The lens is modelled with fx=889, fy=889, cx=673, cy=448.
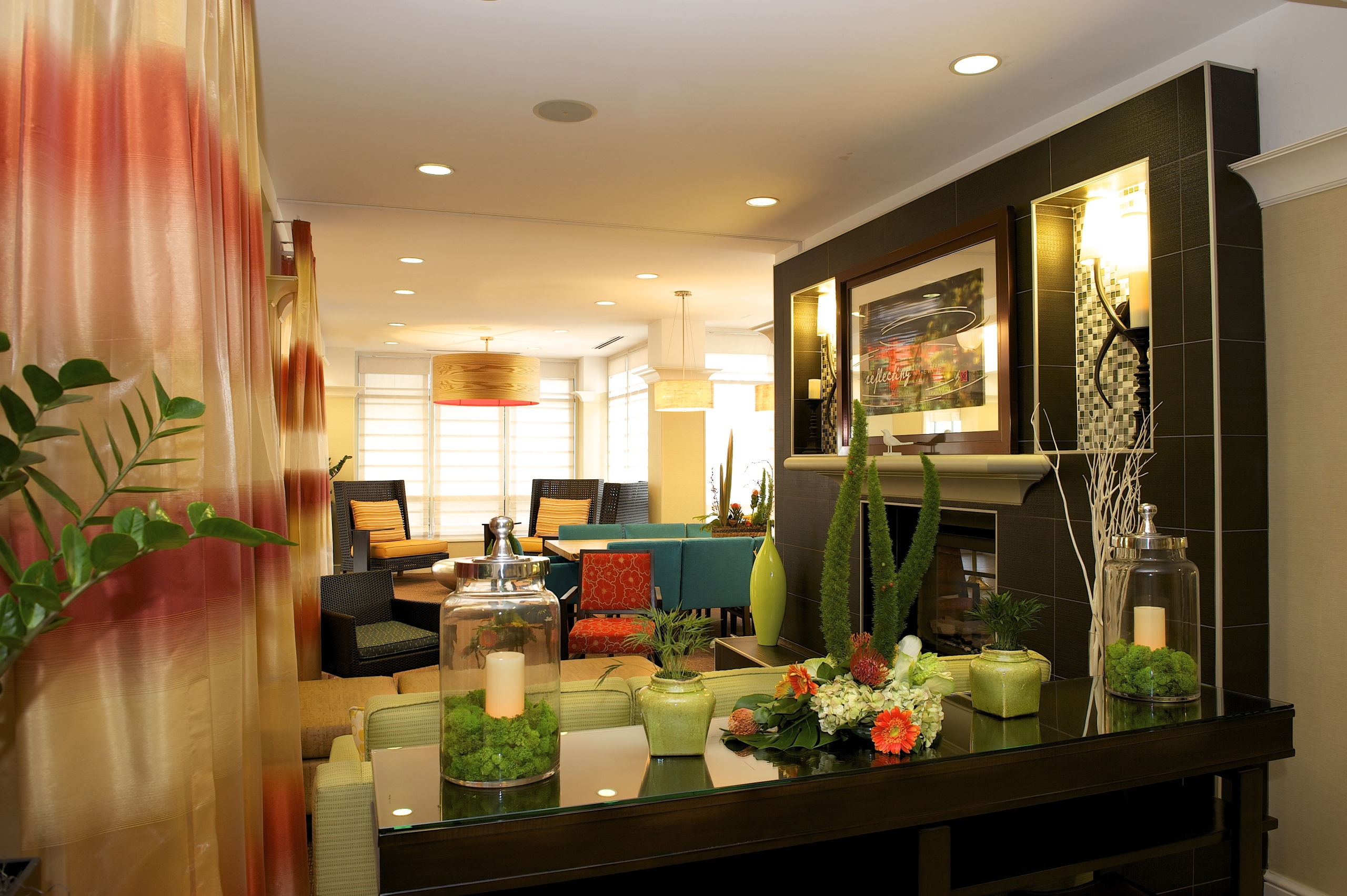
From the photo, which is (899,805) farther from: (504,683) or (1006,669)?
(504,683)

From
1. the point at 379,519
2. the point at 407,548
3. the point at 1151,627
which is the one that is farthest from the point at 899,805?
the point at 379,519

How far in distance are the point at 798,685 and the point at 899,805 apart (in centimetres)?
29

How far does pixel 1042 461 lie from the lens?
315 cm

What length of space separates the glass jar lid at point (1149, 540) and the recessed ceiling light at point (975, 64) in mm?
1607

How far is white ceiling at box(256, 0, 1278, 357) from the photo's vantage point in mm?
2625

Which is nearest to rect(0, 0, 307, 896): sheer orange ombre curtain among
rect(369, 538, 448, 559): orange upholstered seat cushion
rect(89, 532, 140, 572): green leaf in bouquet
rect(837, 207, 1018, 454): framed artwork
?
rect(89, 532, 140, 572): green leaf in bouquet

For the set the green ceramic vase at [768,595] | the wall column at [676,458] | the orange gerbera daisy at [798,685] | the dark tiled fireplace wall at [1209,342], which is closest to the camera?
the orange gerbera daisy at [798,685]

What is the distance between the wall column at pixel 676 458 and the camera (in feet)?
28.7

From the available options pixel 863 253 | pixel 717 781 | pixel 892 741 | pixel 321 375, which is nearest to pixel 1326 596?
pixel 892 741

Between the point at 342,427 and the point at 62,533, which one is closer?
the point at 62,533

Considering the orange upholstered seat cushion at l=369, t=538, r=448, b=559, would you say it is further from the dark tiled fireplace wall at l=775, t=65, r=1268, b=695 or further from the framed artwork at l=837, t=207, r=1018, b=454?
the dark tiled fireplace wall at l=775, t=65, r=1268, b=695

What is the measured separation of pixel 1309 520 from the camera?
8.32ft

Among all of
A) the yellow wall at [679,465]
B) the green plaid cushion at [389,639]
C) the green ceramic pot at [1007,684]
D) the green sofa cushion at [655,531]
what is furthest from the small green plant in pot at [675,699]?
the yellow wall at [679,465]

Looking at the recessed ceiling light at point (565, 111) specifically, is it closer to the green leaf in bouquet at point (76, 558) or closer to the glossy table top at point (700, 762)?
the glossy table top at point (700, 762)
